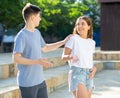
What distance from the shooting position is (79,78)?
3.88 m

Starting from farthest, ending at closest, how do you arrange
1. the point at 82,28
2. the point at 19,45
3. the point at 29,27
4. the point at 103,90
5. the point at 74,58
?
the point at 103,90 < the point at 82,28 < the point at 74,58 < the point at 29,27 < the point at 19,45

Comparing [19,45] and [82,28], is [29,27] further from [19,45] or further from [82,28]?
[82,28]

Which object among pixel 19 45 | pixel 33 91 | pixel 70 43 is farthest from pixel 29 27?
pixel 70 43

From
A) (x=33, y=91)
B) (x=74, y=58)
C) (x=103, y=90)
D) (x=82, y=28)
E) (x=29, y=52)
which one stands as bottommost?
(x=103, y=90)

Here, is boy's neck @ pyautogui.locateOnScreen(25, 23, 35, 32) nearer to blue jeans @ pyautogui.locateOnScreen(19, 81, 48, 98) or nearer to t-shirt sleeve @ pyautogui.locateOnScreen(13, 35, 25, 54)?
t-shirt sleeve @ pyautogui.locateOnScreen(13, 35, 25, 54)

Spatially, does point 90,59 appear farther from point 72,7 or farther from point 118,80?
point 72,7

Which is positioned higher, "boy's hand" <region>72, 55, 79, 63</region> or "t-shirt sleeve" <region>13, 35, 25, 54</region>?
"t-shirt sleeve" <region>13, 35, 25, 54</region>

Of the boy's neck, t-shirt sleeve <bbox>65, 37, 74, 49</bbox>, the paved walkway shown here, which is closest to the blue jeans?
the boy's neck

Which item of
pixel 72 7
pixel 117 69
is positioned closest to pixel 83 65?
pixel 117 69

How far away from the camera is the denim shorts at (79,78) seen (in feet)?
12.8

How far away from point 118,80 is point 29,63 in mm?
6614

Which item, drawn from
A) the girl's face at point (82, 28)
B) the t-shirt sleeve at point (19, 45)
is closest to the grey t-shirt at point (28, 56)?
the t-shirt sleeve at point (19, 45)

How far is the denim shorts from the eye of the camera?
3898 millimetres

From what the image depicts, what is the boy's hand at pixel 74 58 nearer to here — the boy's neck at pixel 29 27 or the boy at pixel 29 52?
the boy at pixel 29 52
